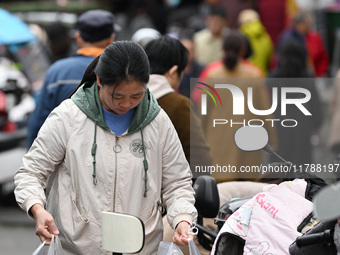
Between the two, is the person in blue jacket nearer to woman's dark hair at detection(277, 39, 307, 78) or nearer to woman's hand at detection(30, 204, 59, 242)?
woman's hand at detection(30, 204, 59, 242)

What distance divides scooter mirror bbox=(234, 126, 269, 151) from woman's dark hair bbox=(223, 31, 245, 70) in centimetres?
456

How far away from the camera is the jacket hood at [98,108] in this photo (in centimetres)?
391

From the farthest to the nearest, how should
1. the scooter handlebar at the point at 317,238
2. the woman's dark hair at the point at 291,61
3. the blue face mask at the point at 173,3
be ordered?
1. the blue face mask at the point at 173,3
2. the woman's dark hair at the point at 291,61
3. the scooter handlebar at the point at 317,238

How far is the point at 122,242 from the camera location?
3.51 metres

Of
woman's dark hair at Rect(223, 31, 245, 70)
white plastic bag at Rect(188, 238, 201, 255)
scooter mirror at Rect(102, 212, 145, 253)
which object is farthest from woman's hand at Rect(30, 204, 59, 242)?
woman's dark hair at Rect(223, 31, 245, 70)

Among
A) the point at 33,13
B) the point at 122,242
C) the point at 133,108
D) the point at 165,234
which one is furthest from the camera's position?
the point at 33,13

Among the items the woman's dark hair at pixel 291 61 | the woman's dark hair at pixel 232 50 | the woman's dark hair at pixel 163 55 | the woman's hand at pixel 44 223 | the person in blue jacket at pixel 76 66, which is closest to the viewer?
the woman's hand at pixel 44 223

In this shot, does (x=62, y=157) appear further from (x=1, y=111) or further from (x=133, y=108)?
(x=1, y=111)

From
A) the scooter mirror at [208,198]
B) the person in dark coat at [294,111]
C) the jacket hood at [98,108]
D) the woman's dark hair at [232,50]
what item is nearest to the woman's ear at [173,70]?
the person in dark coat at [294,111]

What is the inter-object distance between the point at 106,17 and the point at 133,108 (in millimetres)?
2096

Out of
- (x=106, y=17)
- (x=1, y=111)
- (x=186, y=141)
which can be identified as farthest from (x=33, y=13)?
(x=186, y=141)

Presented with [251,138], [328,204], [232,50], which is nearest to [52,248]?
[251,138]

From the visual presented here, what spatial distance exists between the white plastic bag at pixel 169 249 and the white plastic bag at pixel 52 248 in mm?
468

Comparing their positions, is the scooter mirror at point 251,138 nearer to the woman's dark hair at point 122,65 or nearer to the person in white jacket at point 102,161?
the person in white jacket at point 102,161
